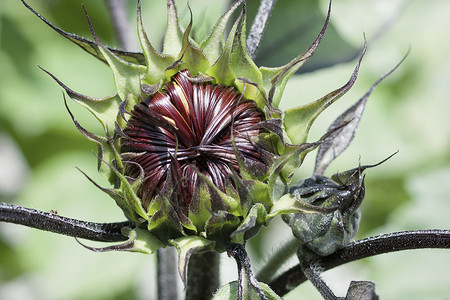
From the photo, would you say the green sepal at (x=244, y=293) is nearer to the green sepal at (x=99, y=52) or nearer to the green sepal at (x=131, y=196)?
the green sepal at (x=131, y=196)

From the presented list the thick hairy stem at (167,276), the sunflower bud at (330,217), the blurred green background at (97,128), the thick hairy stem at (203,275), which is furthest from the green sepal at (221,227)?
the blurred green background at (97,128)

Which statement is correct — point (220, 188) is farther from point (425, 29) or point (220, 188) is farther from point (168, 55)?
point (425, 29)

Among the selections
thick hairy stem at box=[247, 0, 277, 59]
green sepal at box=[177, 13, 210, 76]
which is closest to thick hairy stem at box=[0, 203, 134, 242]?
green sepal at box=[177, 13, 210, 76]

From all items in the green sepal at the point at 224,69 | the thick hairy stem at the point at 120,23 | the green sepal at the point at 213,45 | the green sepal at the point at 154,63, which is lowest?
the green sepal at the point at 224,69

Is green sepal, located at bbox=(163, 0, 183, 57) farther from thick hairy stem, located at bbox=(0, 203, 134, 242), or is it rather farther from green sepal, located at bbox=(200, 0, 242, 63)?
thick hairy stem, located at bbox=(0, 203, 134, 242)

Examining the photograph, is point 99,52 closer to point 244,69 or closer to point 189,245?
point 244,69
